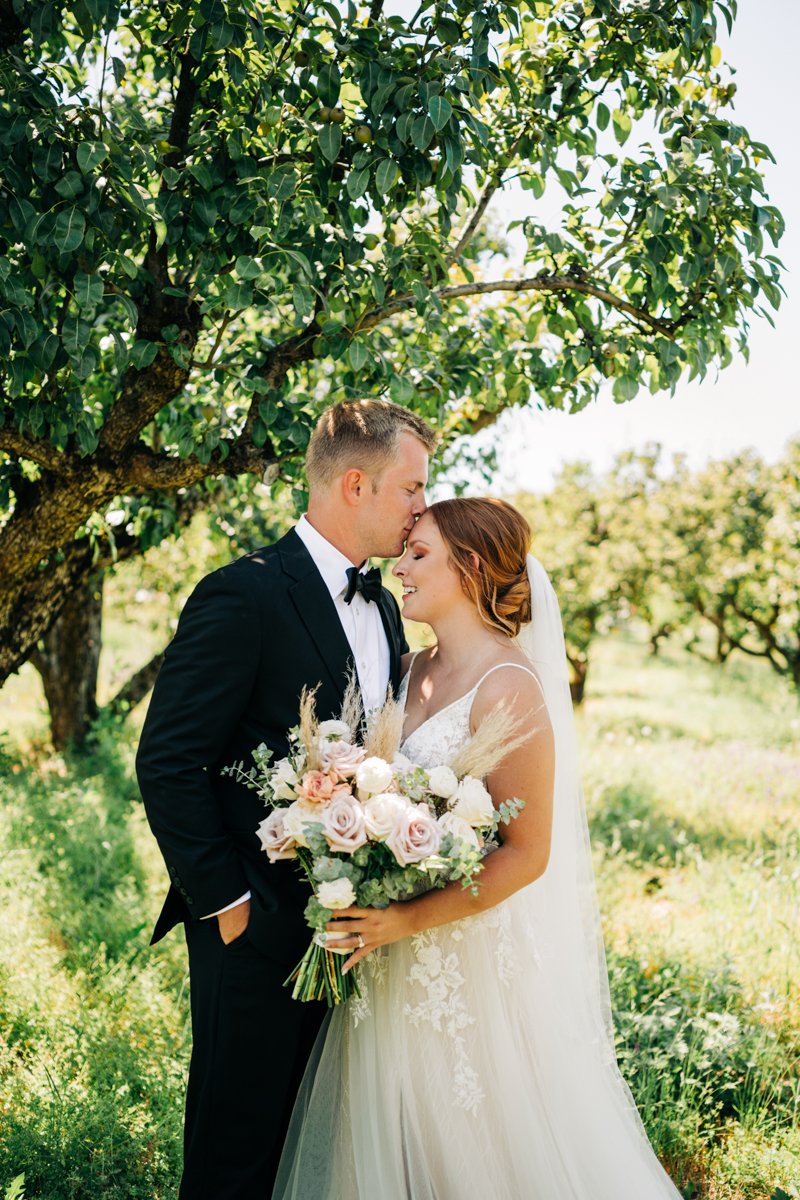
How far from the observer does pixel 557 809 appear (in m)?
3.27

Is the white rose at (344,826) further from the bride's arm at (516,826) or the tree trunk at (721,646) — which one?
the tree trunk at (721,646)

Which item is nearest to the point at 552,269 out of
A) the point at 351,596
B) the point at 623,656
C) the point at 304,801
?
the point at 351,596

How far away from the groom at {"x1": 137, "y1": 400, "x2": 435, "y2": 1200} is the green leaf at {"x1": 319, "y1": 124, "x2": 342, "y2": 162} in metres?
0.98

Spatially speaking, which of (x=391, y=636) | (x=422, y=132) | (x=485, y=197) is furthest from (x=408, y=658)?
(x=485, y=197)

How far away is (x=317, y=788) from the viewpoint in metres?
2.29

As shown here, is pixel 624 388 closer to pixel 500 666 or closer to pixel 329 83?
pixel 500 666

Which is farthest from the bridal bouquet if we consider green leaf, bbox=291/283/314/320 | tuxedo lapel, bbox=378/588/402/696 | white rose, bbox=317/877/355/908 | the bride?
green leaf, bbox=291/283/314/320

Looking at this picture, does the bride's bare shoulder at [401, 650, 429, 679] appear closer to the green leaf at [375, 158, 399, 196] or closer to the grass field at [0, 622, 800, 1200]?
the green leaf at [375, 158, 399, 196]

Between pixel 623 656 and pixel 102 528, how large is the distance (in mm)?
28506

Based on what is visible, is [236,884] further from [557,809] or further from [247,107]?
[247,107]

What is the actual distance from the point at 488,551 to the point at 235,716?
3.41 ft

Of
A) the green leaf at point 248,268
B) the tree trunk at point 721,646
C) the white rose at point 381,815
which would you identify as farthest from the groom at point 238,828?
the tree trunk at point 721,646

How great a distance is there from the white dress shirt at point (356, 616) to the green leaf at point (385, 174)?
1101 millimetres

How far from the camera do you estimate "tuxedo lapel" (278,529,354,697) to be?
2791 millimetres
